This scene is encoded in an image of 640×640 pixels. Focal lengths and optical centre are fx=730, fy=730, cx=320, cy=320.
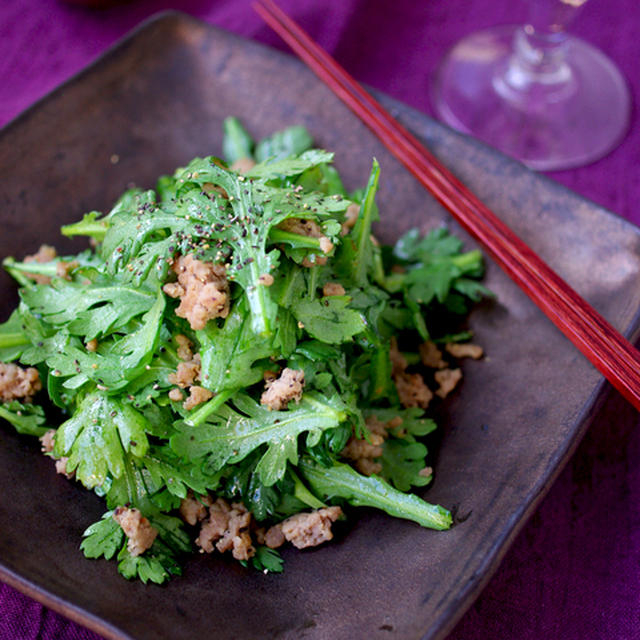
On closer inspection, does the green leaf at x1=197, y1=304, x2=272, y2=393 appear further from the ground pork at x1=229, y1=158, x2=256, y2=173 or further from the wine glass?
the wine glass

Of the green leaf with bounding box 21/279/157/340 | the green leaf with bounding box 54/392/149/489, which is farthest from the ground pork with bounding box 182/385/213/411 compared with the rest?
the green leaf with bounding box 21/279/157/340

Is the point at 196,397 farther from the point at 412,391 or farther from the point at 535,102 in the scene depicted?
the point at 535,102

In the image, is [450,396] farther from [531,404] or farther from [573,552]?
[573,552]

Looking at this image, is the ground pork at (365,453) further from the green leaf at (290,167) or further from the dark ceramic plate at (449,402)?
the green leaf at (290,167)

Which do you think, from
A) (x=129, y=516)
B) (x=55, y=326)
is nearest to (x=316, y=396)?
(x=129, y=516)

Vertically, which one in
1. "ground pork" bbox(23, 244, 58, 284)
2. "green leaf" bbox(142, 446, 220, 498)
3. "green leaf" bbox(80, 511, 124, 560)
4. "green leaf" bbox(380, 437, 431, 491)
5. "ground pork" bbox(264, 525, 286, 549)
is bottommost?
"green leaf" bbox(380, 437, 431, 491)

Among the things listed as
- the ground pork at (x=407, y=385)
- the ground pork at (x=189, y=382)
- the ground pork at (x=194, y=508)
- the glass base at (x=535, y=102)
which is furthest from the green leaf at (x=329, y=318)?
the glass base at (x=535, y=102)
